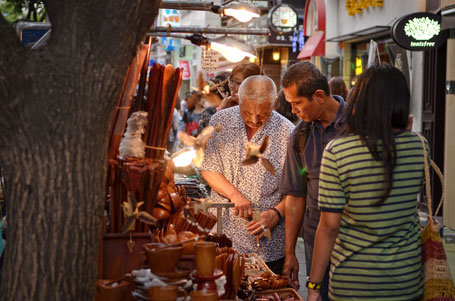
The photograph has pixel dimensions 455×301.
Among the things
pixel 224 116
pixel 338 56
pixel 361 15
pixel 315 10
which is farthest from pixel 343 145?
pixel 315 10

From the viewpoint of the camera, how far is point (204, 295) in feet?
8.98

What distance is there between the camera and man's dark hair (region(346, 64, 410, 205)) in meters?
3.06

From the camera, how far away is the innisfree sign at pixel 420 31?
35.4ft

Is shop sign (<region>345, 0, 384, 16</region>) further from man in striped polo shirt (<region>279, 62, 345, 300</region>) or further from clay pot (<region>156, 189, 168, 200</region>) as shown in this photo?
clay pot (<region>156, 189, 168, 200</region>)

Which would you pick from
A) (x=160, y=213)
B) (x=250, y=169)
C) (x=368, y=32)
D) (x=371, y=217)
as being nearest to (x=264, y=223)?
(x=250, y=169)

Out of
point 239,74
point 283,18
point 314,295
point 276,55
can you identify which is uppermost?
point 283,18

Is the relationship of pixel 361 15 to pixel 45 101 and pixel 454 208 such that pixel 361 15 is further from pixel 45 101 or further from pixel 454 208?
pixel 45 101

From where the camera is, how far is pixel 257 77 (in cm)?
472

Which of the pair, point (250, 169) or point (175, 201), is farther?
point (250, 169)

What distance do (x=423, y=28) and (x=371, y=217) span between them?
8432mm

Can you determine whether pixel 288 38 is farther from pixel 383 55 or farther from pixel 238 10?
pixel 238 10

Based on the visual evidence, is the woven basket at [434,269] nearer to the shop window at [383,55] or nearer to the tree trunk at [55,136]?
the tree trunk at [55,136]

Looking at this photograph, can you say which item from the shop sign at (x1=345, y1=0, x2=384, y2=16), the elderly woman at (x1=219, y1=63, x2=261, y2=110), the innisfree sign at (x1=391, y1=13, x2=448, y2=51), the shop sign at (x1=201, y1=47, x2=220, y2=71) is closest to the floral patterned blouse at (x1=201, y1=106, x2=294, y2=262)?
the elderly woman at (x1=219, y1=63, x2=261, y2=110)

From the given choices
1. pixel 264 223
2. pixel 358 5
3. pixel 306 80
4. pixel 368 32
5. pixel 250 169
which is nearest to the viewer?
pixel 306 80
